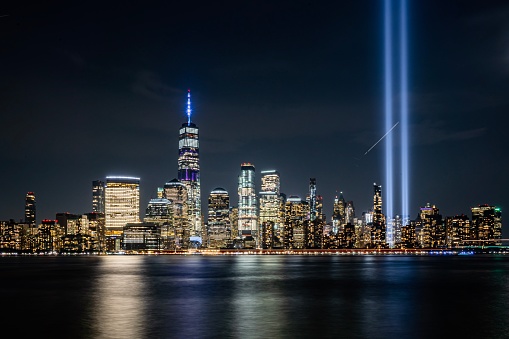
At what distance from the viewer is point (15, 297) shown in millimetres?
72750

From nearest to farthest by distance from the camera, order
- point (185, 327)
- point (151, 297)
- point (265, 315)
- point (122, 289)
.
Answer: point (185, 327)
point (265, 315)
point (151, 297)
point (122, 289)

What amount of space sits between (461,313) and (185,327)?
2501cm

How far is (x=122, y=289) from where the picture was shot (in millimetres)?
82750

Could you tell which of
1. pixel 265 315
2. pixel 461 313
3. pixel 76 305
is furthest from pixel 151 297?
pixel 461 313

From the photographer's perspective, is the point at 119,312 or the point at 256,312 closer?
the point at 119,312

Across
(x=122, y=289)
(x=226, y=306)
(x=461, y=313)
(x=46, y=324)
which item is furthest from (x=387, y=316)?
(x=122, y=289)

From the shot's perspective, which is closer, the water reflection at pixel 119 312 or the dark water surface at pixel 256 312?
the water reflection at pixel 119 312

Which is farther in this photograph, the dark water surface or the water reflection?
the dark water surface

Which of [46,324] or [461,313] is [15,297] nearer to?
[46,324]

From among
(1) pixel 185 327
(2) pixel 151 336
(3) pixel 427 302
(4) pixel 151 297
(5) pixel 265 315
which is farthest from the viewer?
(4) pixel 151 297

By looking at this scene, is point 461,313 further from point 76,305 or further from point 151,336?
point 76,305

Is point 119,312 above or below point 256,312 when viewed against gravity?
above

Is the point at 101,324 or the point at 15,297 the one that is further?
the point at 15,297

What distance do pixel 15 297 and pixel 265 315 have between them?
113 ft
